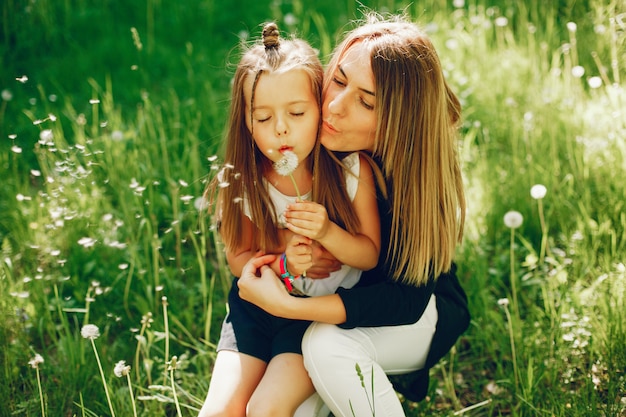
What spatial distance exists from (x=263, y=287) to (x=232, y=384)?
10.3 inches

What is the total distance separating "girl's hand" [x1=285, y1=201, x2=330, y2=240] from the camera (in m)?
1.73

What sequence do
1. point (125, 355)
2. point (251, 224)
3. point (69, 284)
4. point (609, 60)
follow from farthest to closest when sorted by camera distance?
point (609, 60) < point (69, 284) < point (125, 355) < point (251, 224)

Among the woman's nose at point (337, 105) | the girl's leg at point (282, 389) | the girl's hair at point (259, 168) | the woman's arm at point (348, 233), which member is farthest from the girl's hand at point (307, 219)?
the girl's leg at point (282, 389)

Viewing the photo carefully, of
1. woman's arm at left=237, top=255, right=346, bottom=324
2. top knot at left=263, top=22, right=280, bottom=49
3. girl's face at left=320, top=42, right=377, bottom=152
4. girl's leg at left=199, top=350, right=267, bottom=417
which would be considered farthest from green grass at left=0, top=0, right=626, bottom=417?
girl's face at left=320, top=42, right=377, bottom=152

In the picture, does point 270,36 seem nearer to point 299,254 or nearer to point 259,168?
point 259,168

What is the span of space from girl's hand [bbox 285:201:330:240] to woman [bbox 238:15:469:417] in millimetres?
10

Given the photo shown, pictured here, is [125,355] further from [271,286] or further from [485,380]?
[485,380]

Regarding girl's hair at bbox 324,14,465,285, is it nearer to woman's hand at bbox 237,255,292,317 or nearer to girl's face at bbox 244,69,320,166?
girl's face at bbox 244,69,320,166

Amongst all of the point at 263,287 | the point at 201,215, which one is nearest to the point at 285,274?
the point at 263,287

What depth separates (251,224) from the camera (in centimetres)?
199

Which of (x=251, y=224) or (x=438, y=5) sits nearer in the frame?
(x=251, y=224)

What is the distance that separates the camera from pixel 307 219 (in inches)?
68.4

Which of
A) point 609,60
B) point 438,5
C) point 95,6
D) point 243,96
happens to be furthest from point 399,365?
point 95,6

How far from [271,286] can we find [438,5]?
2.50 m
